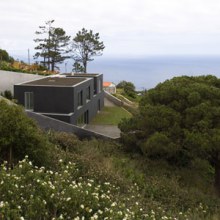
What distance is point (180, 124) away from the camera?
49.2 ft

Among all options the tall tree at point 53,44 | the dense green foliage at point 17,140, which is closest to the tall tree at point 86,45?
the tall tree at point 53,44

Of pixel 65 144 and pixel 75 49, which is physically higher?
pixel 75 49

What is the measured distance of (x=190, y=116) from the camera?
1474 cm

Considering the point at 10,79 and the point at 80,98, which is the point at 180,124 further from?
the point at 10,79

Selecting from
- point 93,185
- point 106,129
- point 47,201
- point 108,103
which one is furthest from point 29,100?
point 47,201

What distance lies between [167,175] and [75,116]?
10.9 m

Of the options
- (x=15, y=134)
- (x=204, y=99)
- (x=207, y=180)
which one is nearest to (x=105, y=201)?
(x=15, y=134)

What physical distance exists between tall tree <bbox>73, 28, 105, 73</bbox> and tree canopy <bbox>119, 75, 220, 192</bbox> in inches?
1322

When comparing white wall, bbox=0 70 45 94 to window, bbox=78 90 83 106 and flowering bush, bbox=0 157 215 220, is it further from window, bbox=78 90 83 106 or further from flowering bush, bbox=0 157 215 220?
flowering bush, bbox=0 157 215 220

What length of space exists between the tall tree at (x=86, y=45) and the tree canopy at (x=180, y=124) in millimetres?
33579

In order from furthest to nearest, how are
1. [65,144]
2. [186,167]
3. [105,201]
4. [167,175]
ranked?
[186,167] → [167,175] → [65,144] → [105,201]

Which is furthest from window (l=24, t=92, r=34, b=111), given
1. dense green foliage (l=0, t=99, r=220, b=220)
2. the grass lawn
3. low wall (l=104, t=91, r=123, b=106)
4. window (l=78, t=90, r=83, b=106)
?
low wall (l=104, t=91, r=123, b=106)

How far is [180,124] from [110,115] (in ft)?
58.1

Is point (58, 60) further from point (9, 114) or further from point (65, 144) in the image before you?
point (9, 114)
